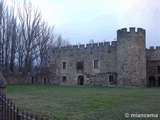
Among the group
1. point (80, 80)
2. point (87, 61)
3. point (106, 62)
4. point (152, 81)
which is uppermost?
point (87, 61)

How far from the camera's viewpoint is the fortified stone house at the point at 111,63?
28.7 meters

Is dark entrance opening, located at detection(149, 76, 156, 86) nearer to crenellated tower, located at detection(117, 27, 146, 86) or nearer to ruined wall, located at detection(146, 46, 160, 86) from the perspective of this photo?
ruined wall, located at detection(146, 46, 160, 86)

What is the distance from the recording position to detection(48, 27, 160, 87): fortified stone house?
94.2 feet

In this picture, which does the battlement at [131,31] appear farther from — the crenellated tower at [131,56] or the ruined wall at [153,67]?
the ruined wall at [153,67]

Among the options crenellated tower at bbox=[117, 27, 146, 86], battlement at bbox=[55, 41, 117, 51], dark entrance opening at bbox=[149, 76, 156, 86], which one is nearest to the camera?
crenellated tower at bbox=[117, 27, 146, 86]

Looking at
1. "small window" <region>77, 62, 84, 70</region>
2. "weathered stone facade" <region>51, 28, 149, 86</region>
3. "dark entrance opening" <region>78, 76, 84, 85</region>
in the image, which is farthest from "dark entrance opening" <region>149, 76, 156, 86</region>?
"small window" <region>77, 62, 84, 70</region>

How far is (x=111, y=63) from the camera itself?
31.4m

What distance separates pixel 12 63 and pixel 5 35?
416 cm

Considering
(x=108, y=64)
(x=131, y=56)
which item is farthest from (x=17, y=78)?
(x=131, y=56)

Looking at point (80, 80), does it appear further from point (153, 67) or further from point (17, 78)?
point (153, 67)

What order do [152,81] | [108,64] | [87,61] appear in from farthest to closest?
[152,81] < [87,61] < [108,64]

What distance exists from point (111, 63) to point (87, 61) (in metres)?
3.45

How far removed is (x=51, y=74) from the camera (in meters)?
36.7

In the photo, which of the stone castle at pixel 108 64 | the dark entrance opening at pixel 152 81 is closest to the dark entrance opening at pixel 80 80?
the stone castle at pixel 108 64
